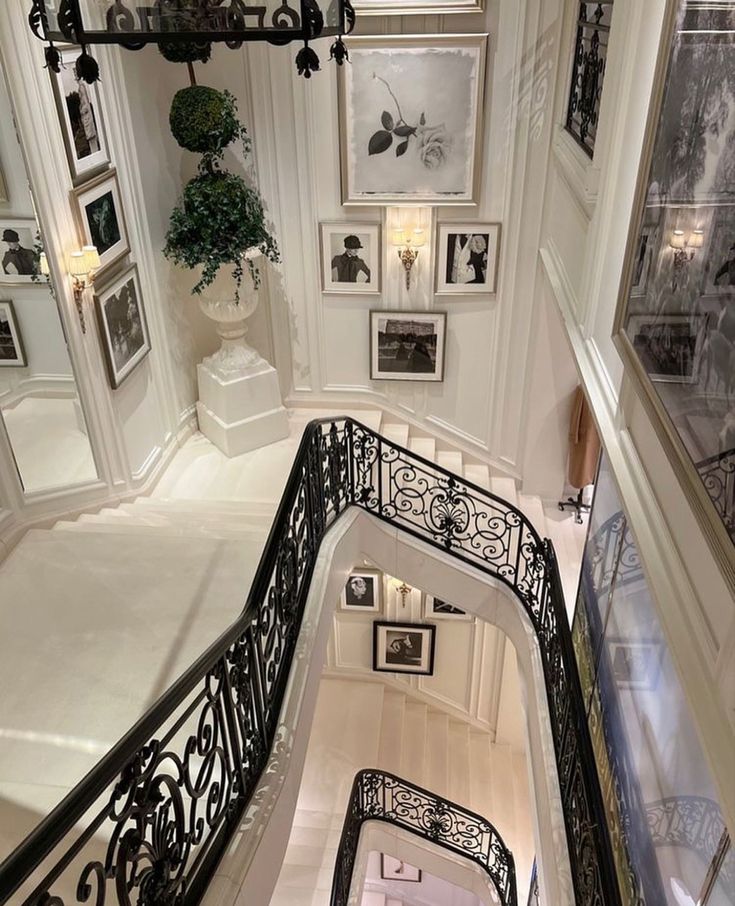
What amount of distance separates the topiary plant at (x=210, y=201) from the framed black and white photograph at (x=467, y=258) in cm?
195

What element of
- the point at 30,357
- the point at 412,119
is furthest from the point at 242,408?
the point at 412,119

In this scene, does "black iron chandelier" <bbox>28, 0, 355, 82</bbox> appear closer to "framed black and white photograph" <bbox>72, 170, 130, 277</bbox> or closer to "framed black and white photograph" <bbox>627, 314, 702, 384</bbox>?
"framed black and white photograph" <bbox>627, 314, 702, 384</bbox>

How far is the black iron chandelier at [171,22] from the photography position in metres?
2.61

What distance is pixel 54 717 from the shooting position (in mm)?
3789

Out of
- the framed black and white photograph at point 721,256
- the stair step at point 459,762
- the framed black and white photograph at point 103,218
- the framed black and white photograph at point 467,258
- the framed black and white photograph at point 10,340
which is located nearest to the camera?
the framed black and white photograph at point 721,256

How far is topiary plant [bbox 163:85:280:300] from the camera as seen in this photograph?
20.9ft

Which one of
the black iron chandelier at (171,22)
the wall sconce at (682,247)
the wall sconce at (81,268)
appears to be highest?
the black iron chandelier at (171,22)

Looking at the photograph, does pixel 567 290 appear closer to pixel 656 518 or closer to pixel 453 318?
pixel 453 318

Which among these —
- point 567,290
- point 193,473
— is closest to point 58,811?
point 567,290

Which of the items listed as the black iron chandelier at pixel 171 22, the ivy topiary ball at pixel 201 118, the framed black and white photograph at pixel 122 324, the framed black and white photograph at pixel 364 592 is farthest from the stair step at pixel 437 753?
the black iron chandelier at pixel 171 22

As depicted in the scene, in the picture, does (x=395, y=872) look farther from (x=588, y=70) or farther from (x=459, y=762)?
(x=588, y=70)

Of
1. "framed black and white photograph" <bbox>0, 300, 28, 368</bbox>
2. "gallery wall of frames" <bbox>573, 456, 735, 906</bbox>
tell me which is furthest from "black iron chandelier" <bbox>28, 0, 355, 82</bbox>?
"framed black and white photograph" <bbox>0, 300, 28, 368</bbox>

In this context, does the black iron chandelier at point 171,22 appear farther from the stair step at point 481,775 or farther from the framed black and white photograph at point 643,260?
the stair step at point 481,775

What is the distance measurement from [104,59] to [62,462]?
3348 mm
